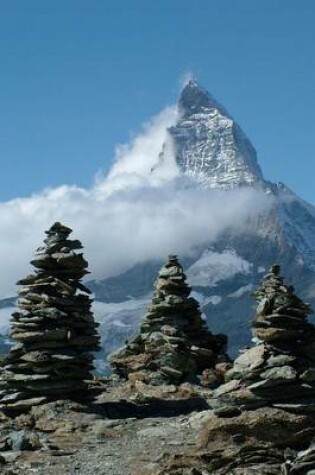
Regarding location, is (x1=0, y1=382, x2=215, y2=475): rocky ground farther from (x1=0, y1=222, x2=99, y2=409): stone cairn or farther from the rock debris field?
(x1=0, y1=222, x2=99, y2=409): stone cairn

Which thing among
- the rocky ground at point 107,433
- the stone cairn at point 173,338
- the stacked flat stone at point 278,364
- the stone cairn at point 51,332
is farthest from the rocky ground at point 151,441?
the stone cairn at point 173,338

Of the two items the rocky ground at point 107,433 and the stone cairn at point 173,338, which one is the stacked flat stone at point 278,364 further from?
the stone cairn at point 173,338

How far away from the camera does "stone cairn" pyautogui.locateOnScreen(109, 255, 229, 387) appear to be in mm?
33156

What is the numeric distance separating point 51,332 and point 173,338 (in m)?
6.79

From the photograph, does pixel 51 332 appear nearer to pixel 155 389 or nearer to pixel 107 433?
pixel 155 389

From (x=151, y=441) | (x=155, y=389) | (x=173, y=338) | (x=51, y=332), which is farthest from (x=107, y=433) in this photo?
(x=173, y=338)

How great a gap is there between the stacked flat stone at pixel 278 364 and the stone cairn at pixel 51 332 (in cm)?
681

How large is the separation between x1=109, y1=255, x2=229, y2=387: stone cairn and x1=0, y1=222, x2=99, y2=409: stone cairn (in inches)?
193

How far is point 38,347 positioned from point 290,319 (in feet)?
33.1

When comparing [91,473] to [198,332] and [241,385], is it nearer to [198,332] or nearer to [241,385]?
[241,385]

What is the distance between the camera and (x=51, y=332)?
2775cm

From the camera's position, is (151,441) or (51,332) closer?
(151,441)

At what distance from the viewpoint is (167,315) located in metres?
36.5

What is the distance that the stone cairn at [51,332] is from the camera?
88.6ft
